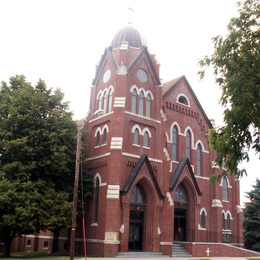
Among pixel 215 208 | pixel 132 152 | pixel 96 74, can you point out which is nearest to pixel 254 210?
pixel 215 208

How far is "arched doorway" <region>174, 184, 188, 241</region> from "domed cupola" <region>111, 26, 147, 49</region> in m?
13.4

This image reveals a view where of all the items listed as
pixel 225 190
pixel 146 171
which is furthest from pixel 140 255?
pixel 225 190

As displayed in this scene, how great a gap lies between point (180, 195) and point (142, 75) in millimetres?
11181

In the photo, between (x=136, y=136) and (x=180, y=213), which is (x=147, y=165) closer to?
(x=136, y=136)

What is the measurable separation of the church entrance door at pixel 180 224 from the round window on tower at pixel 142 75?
1179 cm

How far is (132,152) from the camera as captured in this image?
1062 inches

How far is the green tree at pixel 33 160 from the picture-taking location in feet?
71.7

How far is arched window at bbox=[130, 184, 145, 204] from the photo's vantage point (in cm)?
2647

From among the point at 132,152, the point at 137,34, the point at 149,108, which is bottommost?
the point at 132,152

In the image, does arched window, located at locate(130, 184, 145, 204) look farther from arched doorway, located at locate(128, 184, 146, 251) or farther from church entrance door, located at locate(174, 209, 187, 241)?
church entrance door, located at locate(174, 209, 187, 241)

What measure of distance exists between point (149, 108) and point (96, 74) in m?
6.04

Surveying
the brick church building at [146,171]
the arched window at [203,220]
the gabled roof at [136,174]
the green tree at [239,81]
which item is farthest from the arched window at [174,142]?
the green tree at [239,81]

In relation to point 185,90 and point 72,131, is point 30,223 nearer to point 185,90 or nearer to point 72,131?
point 72,131

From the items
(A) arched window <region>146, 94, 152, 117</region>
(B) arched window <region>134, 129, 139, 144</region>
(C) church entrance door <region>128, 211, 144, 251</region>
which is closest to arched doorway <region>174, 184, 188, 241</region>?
(C) church entrance door <region>128, 211, 144, 251</region>
